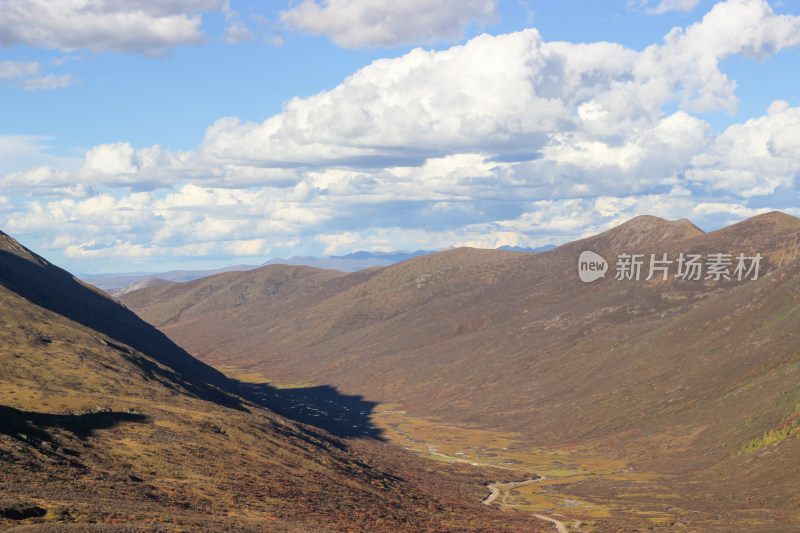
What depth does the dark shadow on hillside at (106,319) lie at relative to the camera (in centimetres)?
13150

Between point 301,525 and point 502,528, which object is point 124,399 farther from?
point 502,528

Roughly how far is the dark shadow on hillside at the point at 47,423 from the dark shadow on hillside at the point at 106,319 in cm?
3796

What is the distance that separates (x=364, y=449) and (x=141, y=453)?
62.9 meters

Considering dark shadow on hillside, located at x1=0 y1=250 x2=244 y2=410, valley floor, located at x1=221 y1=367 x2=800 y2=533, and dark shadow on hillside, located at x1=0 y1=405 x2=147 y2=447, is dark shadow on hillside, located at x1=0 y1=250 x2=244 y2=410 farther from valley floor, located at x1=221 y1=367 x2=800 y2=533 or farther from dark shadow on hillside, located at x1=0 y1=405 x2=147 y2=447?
valley floor, located at x1=221 y1=367 x2=800 y2=533

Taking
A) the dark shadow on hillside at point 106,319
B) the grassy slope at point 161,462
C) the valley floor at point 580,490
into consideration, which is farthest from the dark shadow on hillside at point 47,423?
the valley floor at point 580,490

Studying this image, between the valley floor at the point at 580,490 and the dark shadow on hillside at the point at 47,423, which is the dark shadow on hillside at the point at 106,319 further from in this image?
the valley floor at the point at 580,490

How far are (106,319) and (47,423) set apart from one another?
110148 mm

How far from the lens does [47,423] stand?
→ 70.4m

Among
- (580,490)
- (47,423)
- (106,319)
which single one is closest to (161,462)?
(47,423)

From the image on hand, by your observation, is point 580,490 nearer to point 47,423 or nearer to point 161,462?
point 161,462

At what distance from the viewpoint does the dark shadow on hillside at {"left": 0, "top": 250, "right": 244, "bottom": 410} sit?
131500 mm

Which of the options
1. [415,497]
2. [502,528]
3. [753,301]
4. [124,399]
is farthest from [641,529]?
[753,301]

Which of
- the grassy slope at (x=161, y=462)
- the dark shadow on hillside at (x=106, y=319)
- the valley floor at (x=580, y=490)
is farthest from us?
the dark shadow on hillside at (x=106, y=319)

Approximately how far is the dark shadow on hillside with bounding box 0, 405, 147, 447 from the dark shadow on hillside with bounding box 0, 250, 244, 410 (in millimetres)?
37959
